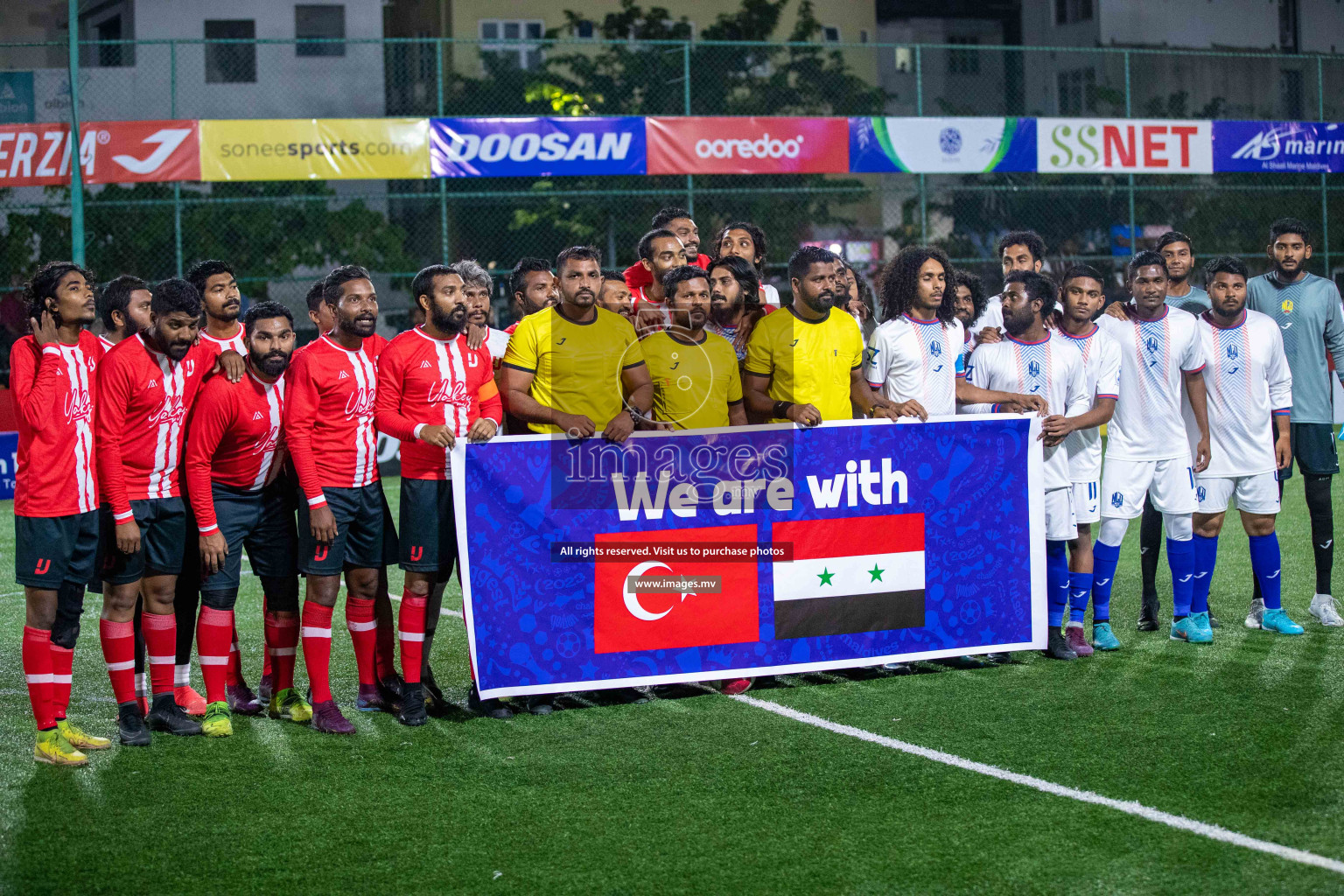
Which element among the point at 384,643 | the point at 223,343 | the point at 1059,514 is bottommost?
the point at 384,643

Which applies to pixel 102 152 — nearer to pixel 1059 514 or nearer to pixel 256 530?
pixel 256 530

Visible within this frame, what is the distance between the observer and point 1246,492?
7828 millimetres

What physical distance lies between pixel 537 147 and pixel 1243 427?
39.9ft

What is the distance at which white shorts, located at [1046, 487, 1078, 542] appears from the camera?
7.17 meters

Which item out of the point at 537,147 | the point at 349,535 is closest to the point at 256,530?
the point at 349,535

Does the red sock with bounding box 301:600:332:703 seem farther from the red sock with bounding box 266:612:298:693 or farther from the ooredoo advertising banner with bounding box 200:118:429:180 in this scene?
the ooredoo advertising banner with bounding box 200:118:429:180

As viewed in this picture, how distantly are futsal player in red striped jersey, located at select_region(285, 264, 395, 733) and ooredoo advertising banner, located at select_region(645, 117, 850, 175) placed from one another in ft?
41.2

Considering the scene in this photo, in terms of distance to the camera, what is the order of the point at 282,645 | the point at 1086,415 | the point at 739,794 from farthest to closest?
1. the point at 1086,415
2. the point at 282,645
3. the point at 739,794

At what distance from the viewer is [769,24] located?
2947 cm

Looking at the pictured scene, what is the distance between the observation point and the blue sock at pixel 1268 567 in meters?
7.76

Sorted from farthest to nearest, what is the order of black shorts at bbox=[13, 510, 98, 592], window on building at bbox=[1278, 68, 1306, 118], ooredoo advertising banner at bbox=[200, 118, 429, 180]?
window on building at bbox=[1278, 68, 1306, 118] → ooredoo advertising banner at bbox=[200, 118, 429, 180] → black shorts at bbox=[13, 510, 98, 592]

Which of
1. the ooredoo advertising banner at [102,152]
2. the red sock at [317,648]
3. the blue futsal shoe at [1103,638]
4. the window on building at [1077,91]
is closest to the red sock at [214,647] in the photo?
the red sock at [317,648]

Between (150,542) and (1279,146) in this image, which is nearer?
(150,542)

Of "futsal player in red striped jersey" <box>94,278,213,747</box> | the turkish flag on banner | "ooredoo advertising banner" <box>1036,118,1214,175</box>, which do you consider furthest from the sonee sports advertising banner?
"ooredoo advertising banner" <box>1036,118,1214,175</box>
